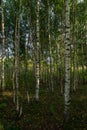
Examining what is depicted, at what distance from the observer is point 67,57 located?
11.9 m

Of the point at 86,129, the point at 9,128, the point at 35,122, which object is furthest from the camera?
the point at 35,122

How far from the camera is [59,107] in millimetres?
15375

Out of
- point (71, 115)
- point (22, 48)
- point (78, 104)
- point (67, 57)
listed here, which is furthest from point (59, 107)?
point (22, 48)

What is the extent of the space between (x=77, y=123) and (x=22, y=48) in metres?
24.1

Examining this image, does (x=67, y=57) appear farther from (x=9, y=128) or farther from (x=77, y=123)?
(x=9, y=128)

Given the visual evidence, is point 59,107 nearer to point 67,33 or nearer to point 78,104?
point 78,104

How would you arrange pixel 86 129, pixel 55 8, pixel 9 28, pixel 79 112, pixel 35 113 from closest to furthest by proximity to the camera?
pixel 86 129, pixel 79 112, pixel 35 113, pixel 55 8, pixel 9 28

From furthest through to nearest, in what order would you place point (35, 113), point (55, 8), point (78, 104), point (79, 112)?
point (55, 8) < point (78, 104) < point (35, 113) < point (79, 112)

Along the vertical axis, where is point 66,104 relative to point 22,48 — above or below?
below

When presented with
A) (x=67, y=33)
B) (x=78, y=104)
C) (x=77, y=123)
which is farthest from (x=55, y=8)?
(x=77, y=123)

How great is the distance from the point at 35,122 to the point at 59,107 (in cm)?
314

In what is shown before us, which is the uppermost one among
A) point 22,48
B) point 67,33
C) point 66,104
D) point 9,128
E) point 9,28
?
point 9,28

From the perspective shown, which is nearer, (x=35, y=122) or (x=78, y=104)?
(x=35, y=122)

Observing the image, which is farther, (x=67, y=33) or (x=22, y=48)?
(x=22, y=48)
